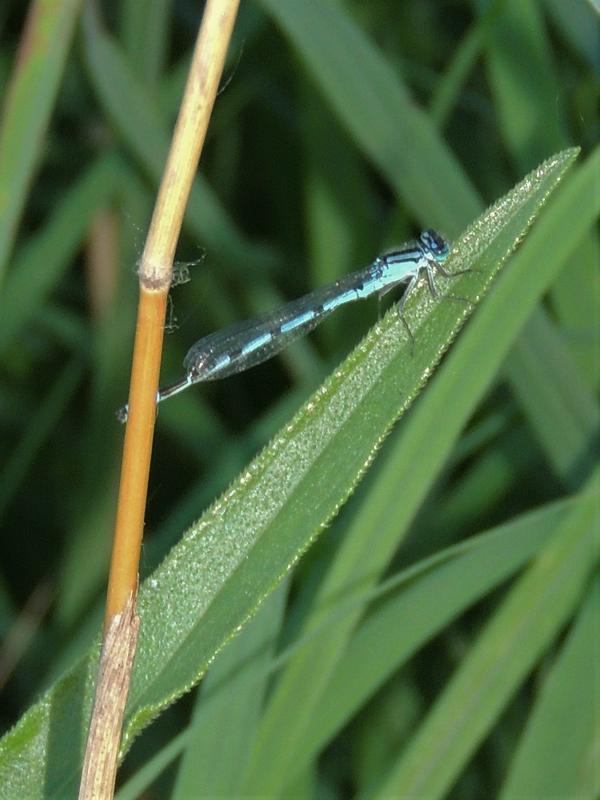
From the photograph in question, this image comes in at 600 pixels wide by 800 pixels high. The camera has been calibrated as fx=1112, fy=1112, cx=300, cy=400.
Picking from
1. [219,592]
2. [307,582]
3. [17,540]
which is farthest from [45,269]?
[219,592]

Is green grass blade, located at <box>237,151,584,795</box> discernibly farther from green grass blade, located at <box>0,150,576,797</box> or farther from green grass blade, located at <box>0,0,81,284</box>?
green grass blade, located at <box>0,0,81,284</box>

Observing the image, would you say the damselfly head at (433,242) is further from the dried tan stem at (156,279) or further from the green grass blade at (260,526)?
the dried tan stem at (156,279)

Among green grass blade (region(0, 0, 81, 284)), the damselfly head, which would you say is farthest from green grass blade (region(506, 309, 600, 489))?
green grass blade (region(0, 0, 81, 284))

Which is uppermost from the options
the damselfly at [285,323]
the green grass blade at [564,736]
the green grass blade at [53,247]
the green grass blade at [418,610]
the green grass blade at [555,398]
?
the green grass blade at [53,247]

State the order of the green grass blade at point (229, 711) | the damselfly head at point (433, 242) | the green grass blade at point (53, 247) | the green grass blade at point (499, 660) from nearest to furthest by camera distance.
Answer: the green grass blade at point (229, 711), the green grass blade at point (499, 660), the damselfly head at point (433, 242), the green grass blade at point (53, 247)

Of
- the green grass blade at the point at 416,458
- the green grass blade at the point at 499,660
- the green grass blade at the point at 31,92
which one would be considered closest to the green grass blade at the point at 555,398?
the green grass blade at the point at 499,660

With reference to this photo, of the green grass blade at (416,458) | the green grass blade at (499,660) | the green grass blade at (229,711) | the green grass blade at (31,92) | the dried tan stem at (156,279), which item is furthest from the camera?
the green grass blade at (31,92)

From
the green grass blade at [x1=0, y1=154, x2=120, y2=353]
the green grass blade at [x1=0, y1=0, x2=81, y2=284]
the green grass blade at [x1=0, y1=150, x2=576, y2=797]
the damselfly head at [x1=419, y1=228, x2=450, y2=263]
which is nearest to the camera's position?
the green grass blade at [x1=0, y1=150, x2=576, y2=797]
